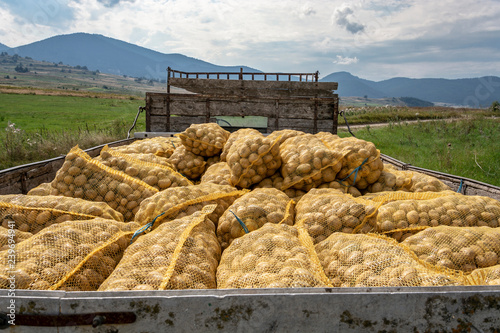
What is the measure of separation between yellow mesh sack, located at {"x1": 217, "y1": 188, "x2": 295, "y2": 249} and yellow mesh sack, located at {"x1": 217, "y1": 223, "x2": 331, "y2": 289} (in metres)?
0.25

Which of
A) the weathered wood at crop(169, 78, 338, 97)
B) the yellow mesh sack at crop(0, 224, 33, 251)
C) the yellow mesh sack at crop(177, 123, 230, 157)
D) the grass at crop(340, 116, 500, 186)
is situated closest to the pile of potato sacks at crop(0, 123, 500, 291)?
the yellow mesh sack at crop(0, 224, 33, 251)

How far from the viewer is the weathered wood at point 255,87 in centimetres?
840

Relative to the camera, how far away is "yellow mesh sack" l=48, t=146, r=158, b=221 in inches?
122

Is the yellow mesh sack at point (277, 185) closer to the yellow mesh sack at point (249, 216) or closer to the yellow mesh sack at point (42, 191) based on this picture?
the yellow mesh sack at point (249, 216)

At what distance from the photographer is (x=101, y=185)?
124 inches

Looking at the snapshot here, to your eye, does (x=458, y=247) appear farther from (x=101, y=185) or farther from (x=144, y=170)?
(x=101, y=185)

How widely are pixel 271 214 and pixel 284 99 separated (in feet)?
13.6

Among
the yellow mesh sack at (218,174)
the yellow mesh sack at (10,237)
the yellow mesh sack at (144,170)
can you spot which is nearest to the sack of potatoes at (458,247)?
the yellow mesh sack at (218,174)

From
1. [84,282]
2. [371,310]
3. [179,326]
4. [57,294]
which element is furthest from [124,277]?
[371,310]

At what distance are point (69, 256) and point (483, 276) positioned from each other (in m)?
2.39

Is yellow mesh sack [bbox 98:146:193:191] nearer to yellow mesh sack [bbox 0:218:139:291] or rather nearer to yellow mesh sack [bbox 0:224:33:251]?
yellow mesh sack [bbox 0:218:139:291]

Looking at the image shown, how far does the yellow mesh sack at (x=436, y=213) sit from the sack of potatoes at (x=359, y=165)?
2.27 ft

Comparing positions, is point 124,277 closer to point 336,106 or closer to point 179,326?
point 179,326

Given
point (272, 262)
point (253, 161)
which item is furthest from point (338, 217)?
point (253, 161)
